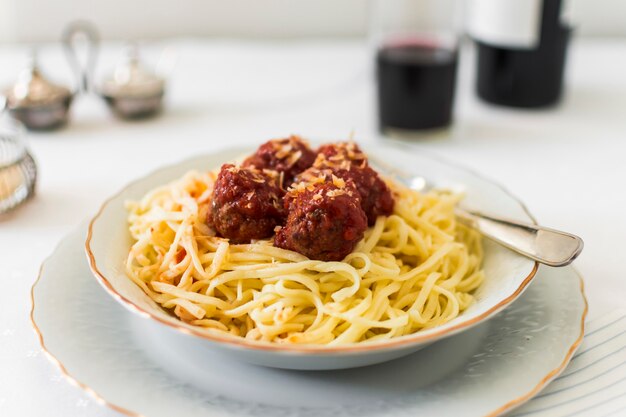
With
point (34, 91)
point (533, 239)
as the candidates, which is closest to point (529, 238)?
point (533, 239)

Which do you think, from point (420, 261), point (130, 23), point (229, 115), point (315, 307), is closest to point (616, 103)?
point (229, 115)

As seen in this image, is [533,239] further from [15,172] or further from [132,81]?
[132,81]

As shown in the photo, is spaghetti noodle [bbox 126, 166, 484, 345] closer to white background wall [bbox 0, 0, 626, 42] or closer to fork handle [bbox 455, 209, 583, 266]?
fork handle [bbox 455, 209, 583, 266]

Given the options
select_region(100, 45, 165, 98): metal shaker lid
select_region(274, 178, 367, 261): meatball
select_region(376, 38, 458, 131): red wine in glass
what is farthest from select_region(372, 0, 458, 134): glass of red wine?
select_region(274, 178, 367, 261): meatball

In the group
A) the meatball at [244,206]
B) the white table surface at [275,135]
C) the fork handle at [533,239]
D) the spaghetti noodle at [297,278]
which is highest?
the meatball at [244,206]

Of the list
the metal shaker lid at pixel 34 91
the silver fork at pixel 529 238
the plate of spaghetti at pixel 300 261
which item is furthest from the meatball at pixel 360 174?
the metal shaker lid at pixel 34 91

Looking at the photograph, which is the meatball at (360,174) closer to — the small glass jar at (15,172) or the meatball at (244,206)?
the meatball at (244,206)
